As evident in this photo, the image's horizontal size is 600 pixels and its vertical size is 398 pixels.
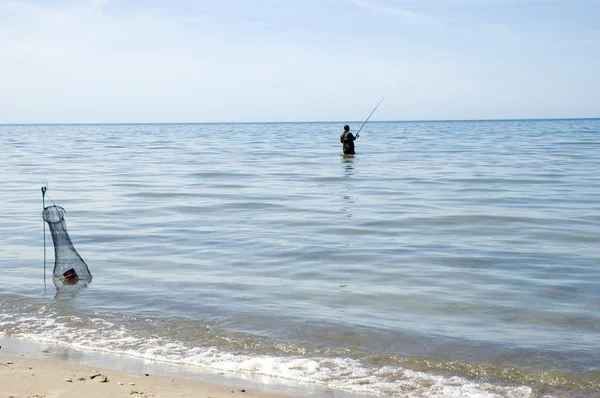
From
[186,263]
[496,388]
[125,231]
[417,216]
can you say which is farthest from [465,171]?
[496,388]

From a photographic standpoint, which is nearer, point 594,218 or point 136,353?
point 136,353

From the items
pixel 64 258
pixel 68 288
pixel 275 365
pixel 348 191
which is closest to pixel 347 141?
pixel 348 191

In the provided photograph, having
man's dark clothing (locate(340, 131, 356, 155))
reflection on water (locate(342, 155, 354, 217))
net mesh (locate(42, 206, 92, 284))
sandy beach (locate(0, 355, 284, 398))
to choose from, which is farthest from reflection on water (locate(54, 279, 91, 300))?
man's dark clothing (locate(340, 131, 356, 155))

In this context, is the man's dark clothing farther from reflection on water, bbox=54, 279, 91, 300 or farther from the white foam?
the white foam

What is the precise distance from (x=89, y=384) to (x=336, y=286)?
4050 mm

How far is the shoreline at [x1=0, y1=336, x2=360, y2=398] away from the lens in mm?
4930

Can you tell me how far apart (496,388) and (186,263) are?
17.4 ft

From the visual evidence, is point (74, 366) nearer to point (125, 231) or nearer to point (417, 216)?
point (125, 231)

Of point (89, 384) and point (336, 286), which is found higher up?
point (89, 384)

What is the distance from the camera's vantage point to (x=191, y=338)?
6781 millimetres

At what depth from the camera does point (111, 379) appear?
5.34 meters

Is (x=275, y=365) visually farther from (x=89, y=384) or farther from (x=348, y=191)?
(x=348, y=191)

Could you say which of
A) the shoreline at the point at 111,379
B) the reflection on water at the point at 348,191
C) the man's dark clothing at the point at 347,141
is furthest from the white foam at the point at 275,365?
the man's dark clothing at the point at 347,141

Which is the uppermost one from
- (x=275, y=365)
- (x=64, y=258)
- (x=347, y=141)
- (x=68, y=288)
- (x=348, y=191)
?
(x=347, y=141)
